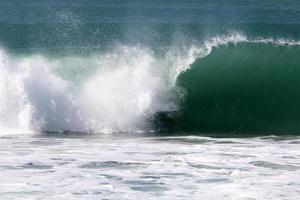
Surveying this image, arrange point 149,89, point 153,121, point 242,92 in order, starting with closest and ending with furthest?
point 153,121
point 149,89
point 242,92

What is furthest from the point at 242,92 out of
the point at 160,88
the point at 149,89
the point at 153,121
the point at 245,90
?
the point at 153,121

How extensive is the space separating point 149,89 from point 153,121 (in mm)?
1151

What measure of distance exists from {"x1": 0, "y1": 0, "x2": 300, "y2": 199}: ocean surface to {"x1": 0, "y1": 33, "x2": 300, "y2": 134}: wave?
30mm

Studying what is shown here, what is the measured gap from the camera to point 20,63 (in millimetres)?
21750

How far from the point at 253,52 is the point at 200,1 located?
81.3ft

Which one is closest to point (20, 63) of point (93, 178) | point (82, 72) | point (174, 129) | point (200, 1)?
point (82, 72)

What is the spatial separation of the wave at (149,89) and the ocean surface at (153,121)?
0.10 feet

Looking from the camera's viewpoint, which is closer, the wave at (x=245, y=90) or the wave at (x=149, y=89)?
the wave at (x=149, y=89)

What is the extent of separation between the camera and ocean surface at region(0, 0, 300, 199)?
1372 cm

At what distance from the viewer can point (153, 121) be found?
20.0 meters

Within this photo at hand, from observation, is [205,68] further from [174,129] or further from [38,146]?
[38,146]

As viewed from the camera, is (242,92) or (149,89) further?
(242,92)

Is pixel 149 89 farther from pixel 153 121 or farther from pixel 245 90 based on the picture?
pixel 245 90

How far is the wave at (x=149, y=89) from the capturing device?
66.3 ft
